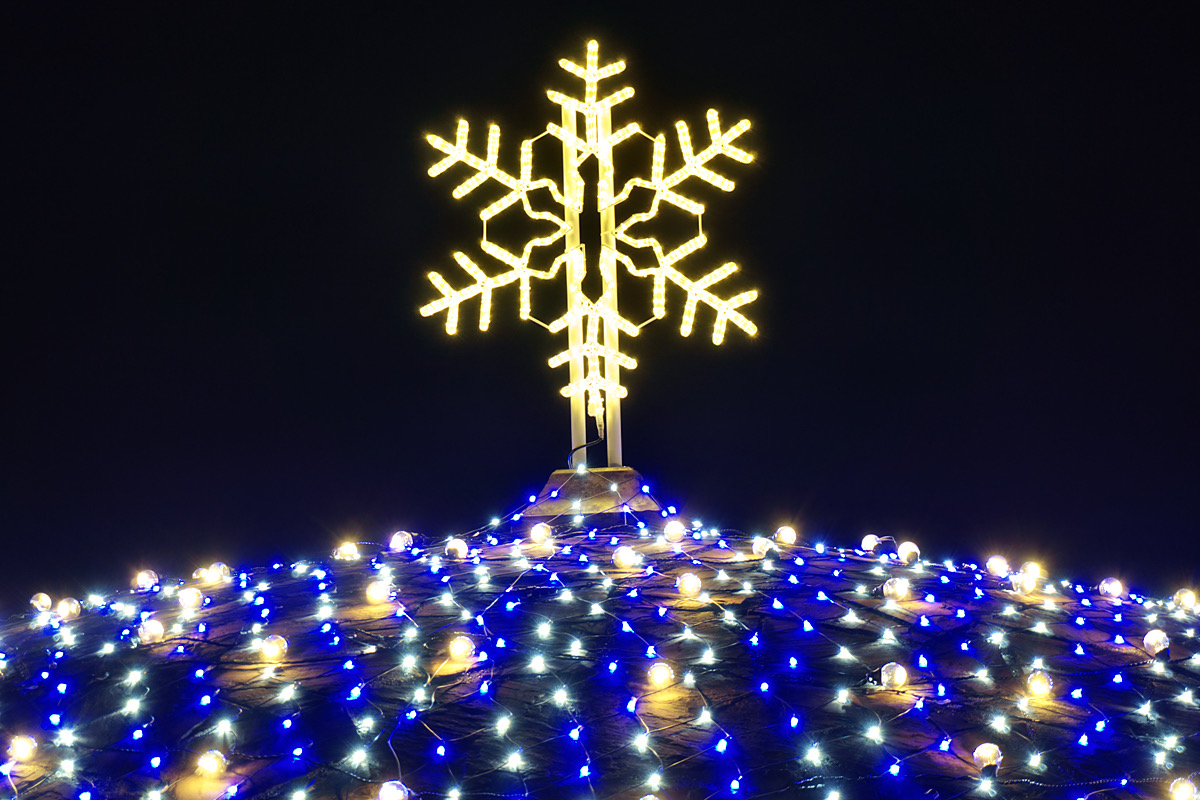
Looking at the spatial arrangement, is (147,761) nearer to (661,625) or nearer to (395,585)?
(395,585)

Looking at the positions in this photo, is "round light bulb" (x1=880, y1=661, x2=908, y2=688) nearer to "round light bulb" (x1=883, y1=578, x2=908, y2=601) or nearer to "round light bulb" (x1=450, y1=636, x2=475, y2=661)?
"round light bulb" (x1=883, y1=578, x2=908, y2=601)

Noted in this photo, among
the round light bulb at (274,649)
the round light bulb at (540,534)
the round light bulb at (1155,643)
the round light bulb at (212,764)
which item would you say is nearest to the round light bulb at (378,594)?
the round light bulb at (274,649)

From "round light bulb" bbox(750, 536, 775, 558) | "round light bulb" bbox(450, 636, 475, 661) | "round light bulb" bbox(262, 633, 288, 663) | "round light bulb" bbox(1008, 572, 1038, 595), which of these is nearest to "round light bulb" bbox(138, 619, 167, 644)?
"round light bulb" bbox(262, 633, 288, 663)

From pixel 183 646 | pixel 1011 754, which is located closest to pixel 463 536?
pixel 183 646

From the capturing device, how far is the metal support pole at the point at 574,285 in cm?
303

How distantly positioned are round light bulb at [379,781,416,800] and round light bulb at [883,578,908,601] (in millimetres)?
1357

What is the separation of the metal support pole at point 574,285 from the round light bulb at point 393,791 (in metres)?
1.59

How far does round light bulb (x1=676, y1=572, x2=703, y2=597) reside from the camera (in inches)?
91.1

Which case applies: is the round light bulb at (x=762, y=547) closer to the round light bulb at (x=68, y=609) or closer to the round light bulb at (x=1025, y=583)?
the round light bulb at (x=1025, y=583)

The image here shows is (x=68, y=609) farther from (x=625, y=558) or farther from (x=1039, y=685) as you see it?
(x=1039, y=685)

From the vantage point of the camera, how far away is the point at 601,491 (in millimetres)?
3008

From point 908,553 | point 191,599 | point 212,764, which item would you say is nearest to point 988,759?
point 908,553

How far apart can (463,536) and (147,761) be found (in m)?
1.36

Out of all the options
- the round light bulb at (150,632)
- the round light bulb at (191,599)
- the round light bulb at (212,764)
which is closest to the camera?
the round light bulb at (212,764)
